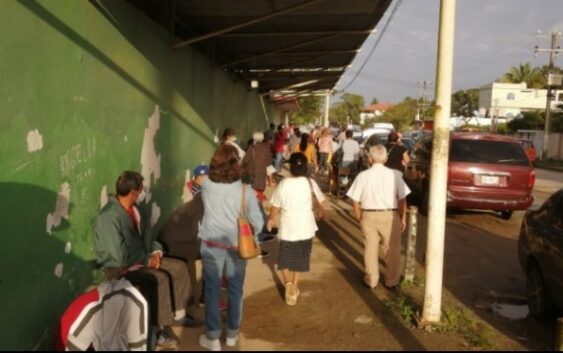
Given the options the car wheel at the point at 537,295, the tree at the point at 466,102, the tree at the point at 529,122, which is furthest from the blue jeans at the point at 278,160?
the tree at the point at 466,102

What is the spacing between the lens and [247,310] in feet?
19.6

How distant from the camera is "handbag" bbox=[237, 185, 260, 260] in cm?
480

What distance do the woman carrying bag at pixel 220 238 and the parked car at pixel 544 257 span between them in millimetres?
3024

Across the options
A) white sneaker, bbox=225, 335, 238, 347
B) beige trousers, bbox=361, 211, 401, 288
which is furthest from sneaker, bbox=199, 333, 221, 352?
beige trousers, bbox=361, 211, 401, 288

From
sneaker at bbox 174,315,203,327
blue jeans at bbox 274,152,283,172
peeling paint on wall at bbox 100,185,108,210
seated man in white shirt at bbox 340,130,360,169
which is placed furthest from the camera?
blue jeans at bbox 274,152,283,172

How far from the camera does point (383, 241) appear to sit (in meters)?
6.74

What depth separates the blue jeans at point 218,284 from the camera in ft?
15.9

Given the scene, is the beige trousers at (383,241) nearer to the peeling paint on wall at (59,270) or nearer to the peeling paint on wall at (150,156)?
the peeling paint on wall at (150,156)

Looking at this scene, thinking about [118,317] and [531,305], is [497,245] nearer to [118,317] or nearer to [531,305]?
[531,305]

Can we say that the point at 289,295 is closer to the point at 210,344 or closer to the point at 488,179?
the point at 210,344

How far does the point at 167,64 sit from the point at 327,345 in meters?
4.92

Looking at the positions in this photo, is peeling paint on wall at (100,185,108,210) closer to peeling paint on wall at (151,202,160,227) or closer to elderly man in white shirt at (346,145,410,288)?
peeling paint on wall at (151,202,160,227)

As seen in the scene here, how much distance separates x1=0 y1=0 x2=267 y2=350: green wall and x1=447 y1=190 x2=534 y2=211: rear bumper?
6278mm

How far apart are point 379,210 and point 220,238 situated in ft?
7.98
